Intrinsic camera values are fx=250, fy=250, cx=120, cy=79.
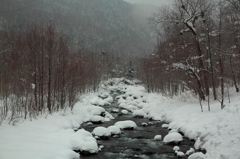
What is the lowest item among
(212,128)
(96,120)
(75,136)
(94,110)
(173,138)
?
(96,120)

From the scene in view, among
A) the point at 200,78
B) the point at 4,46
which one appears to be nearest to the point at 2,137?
the point at 200,78

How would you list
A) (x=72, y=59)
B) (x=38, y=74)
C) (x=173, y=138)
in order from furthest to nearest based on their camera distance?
(x=72, y=59)
(x=38, y=74)
(x=173, y=138)

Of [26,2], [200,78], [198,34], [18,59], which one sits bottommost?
[200,78]

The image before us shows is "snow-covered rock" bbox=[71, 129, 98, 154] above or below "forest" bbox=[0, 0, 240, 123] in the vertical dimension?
below

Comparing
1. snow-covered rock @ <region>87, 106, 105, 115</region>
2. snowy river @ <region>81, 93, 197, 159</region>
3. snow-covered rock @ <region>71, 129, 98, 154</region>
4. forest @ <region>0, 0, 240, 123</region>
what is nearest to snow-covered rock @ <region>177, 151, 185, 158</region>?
snowy river @ <region>81, 93, 197, 159</region>

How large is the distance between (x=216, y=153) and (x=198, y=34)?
12486 mm

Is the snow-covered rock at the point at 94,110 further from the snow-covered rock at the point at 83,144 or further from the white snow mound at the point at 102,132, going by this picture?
the snow-covered rock at the point at 83,144

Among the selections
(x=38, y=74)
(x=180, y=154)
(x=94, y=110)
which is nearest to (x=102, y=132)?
(x=180, y=154)

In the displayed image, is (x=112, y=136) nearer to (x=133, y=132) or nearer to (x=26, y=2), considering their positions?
(x=133, y=132)

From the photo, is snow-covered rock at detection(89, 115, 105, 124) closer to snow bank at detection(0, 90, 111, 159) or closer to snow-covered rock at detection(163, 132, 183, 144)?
snow bank at detection(0, 90, 111, 159)

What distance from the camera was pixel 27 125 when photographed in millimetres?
12461

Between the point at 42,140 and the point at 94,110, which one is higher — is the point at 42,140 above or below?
above

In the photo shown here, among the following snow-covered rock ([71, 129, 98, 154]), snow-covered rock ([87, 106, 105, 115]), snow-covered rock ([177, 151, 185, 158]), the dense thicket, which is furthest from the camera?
snow-covered rock ([87, 106, 105, 115])

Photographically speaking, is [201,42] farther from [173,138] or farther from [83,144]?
[83,144]
